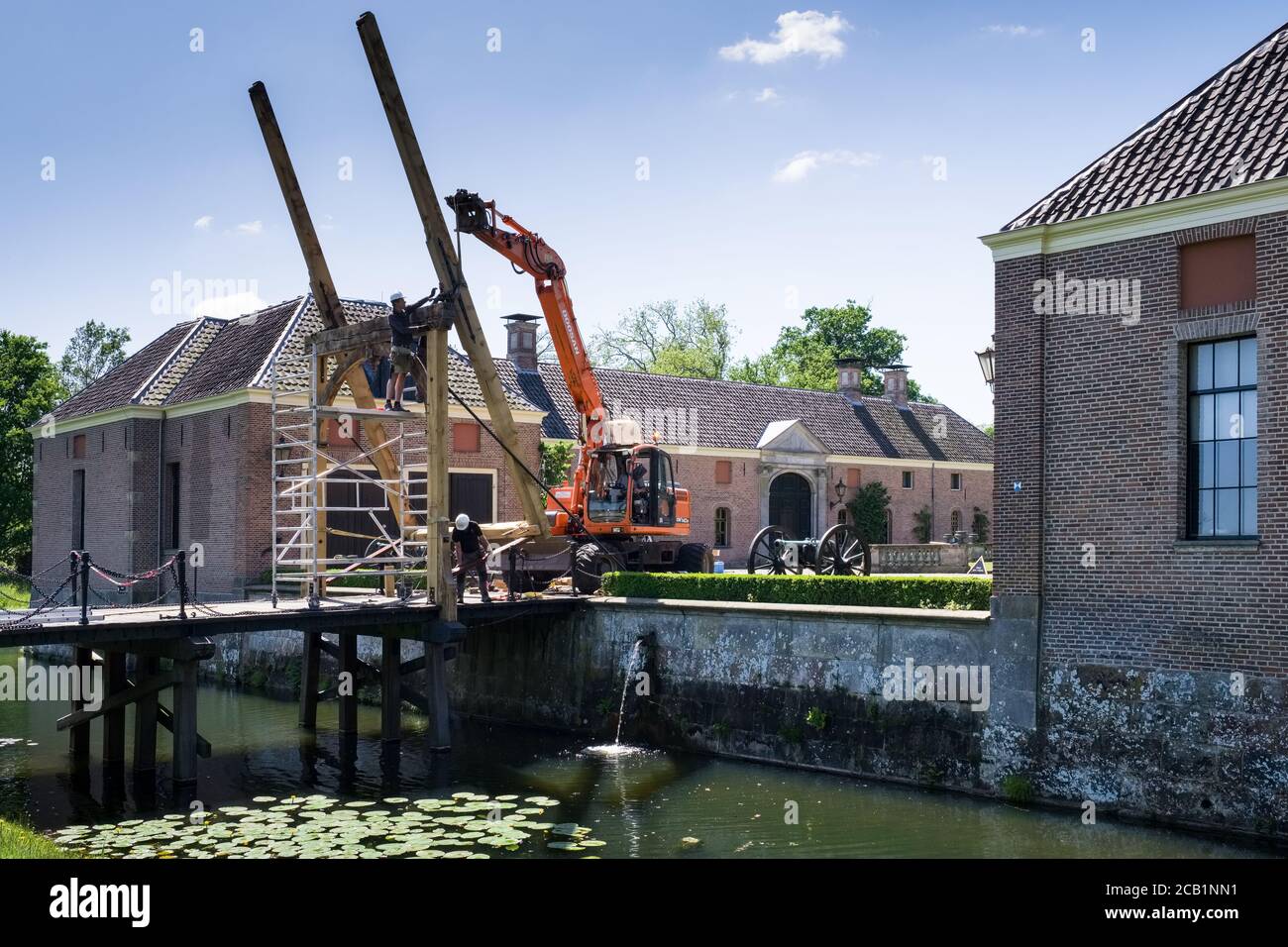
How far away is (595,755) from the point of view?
54.7ft

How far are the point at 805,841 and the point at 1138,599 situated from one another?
4366mm

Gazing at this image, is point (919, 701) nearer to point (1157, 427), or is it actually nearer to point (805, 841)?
point (805, 841)

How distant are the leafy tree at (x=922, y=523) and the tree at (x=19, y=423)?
3069 centimetres

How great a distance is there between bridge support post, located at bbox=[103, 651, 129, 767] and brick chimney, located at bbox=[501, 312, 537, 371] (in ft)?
71.5


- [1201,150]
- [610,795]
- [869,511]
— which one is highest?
[1201,150]

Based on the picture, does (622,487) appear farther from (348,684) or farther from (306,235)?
(306,235)

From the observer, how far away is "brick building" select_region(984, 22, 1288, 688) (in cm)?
1212

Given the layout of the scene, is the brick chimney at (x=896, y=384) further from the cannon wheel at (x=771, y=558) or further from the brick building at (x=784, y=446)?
the cannon wheel at (x=771, y=558)

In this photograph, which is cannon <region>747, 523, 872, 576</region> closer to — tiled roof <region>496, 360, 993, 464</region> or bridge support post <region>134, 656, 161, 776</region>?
bridge support post <region>134, 656, 161, 776</region>

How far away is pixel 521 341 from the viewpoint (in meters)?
36.9

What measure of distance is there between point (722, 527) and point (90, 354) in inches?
1731

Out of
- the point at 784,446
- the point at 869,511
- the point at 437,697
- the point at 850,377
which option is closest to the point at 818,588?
the point at 437,697

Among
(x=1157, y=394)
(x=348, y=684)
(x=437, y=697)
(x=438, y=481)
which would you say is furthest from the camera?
(x=348, y=684)
